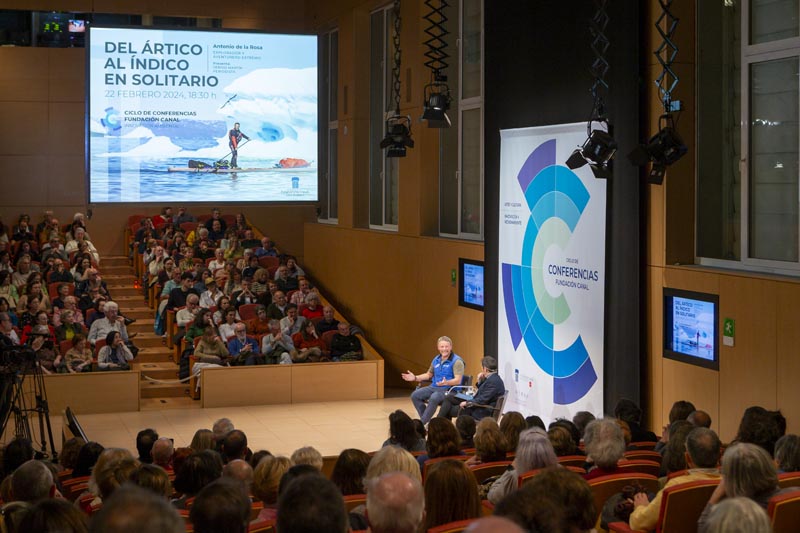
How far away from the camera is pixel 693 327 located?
7895mm

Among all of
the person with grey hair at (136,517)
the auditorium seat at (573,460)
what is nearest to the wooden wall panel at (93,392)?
the auditorium seat at (573,460)

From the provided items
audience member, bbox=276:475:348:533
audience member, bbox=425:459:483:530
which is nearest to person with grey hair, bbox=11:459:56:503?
audience member, bbox=425:459:483:530

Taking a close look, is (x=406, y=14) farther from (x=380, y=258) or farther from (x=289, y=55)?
(x=380, y=258)

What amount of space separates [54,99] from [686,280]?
43.0 ft

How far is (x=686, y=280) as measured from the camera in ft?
26.1

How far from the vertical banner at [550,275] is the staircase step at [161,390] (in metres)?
4.39

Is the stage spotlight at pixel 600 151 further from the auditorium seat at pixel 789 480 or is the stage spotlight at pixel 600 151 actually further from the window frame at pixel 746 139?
the auditorium seat at pixel 789 480

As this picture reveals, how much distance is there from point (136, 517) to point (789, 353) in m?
6.01

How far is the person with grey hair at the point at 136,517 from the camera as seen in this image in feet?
5.74

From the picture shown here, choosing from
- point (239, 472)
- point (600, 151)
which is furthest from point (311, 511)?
point (600, 151)

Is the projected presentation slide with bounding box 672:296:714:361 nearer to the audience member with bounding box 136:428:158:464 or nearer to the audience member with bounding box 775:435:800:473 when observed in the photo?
the audience member with bounding box 775:435:800:473

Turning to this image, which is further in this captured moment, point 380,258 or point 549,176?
point 380,258

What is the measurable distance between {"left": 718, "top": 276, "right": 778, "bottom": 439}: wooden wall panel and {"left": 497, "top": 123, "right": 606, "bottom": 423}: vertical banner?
4.60 ft

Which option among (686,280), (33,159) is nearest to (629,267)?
(686,280)
